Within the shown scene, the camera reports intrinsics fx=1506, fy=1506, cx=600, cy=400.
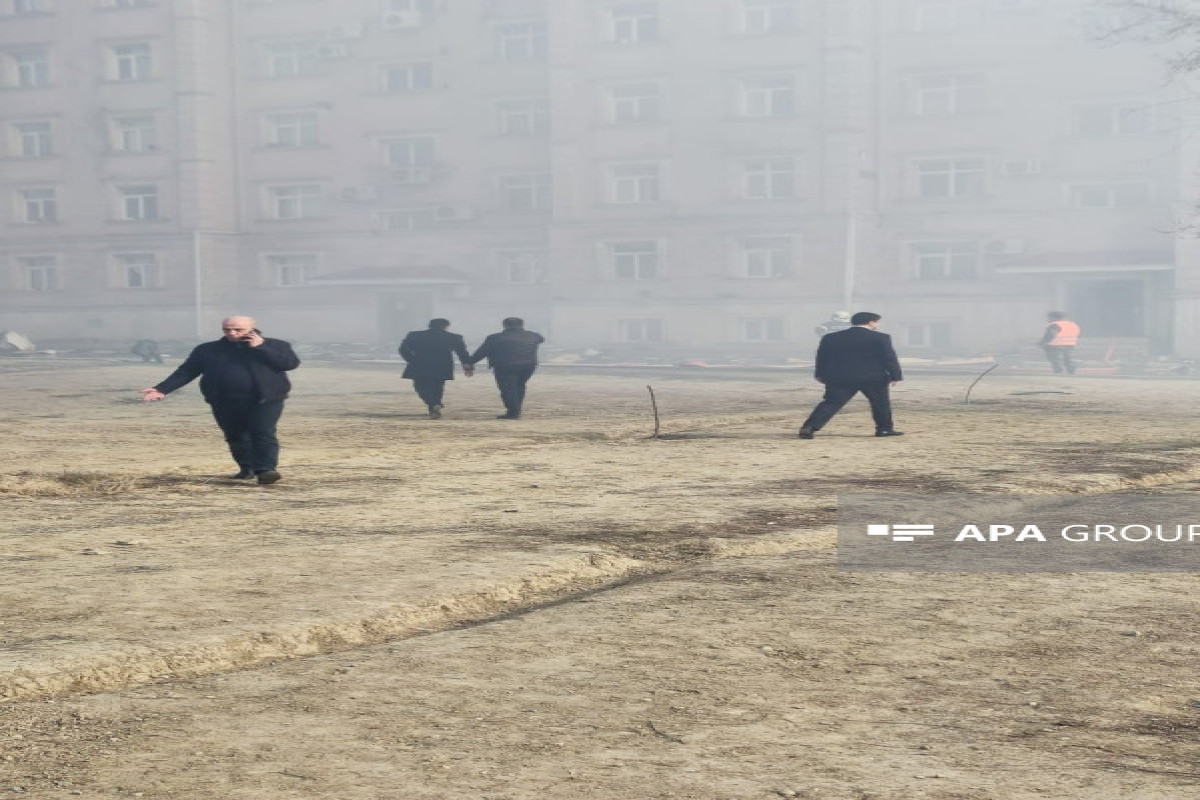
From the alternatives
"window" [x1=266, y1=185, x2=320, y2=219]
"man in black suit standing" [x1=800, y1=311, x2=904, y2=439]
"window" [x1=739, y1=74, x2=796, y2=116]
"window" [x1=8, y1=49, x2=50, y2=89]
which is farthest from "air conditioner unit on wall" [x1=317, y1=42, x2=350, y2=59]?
"man in black suit standing" [x1=800, y1=311, x2=904, y2=439]

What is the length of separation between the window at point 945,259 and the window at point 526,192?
12029mm

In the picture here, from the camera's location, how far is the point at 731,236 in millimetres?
46094

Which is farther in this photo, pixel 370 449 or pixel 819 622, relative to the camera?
pixel 370 449

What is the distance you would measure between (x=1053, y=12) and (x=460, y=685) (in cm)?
4354

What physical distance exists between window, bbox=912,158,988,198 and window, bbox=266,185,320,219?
20.6 metres

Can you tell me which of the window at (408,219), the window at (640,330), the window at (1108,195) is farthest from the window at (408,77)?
the window at (1108,195)

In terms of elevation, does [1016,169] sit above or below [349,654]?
above

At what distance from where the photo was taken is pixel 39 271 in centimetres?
5438

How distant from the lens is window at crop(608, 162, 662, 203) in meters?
47.1

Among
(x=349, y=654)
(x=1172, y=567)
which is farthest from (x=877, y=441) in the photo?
(x=349, y=654)

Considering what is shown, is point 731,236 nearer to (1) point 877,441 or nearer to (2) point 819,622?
(1) point 877,441

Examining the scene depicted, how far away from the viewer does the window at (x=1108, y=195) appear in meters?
43.6

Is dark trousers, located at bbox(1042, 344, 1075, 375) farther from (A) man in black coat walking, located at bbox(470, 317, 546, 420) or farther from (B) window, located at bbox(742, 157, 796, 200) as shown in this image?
(B) window, located at bbox(742, 157, 796, 200)

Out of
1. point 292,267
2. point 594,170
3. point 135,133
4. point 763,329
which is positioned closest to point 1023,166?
point 763,329
